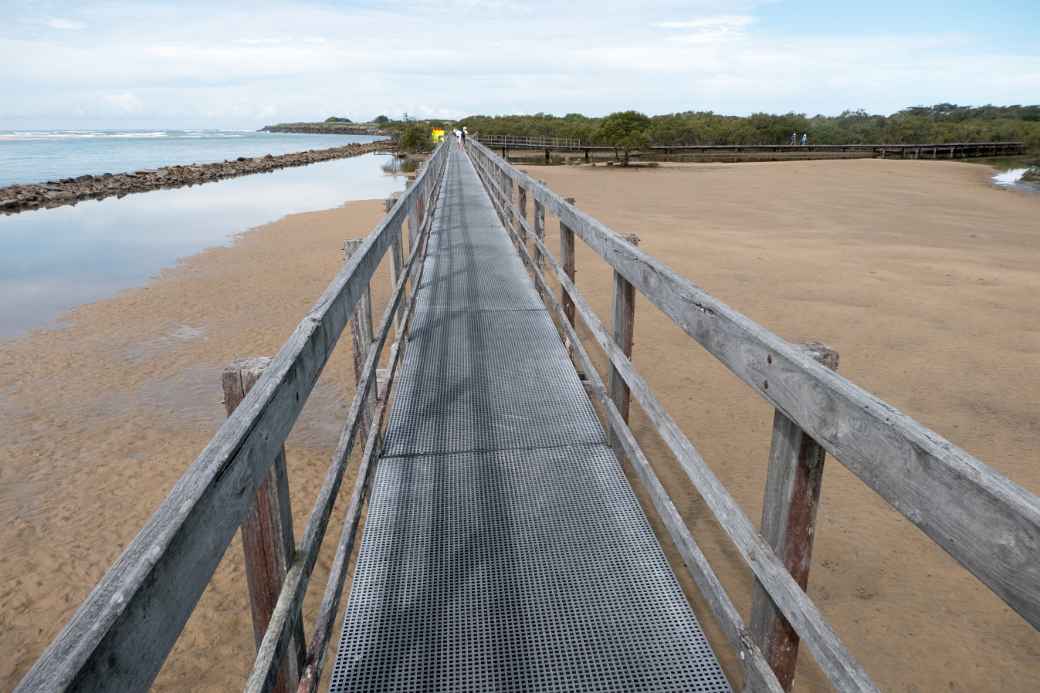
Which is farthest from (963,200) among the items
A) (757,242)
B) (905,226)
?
(757,242)

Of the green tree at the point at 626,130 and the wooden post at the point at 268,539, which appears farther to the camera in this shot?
the green tree at the point at 626,130

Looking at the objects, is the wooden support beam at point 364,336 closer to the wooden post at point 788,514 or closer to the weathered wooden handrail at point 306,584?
the weathered wooden handrail at point 306,584

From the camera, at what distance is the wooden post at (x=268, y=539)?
6.36ft

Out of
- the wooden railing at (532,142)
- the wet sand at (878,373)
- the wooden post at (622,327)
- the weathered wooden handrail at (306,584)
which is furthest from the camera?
the wooden railing at (532,142)

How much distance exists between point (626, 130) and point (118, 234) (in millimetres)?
32361

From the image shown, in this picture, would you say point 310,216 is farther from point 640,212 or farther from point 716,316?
point 716,316

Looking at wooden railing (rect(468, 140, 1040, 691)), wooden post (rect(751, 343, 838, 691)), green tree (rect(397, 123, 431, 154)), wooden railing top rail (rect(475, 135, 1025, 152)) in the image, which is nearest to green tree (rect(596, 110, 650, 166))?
wooden railing top rail (rect(475, 135, 1025, 152))

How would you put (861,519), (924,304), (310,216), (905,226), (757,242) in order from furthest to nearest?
1. (310,216)
2. (905,226)
3. (757,242)
4. (924,304)
5. (861,519)

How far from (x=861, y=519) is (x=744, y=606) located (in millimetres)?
1513

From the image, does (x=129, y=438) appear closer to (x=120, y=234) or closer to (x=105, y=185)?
(x=120, y=234)

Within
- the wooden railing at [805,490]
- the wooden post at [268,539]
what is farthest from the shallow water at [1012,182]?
Result: the wooden post at [268,539]

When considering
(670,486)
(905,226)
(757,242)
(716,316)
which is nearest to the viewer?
(716,316)

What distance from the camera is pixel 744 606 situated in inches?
170

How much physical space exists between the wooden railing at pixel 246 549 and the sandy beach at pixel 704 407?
2.59 meters
